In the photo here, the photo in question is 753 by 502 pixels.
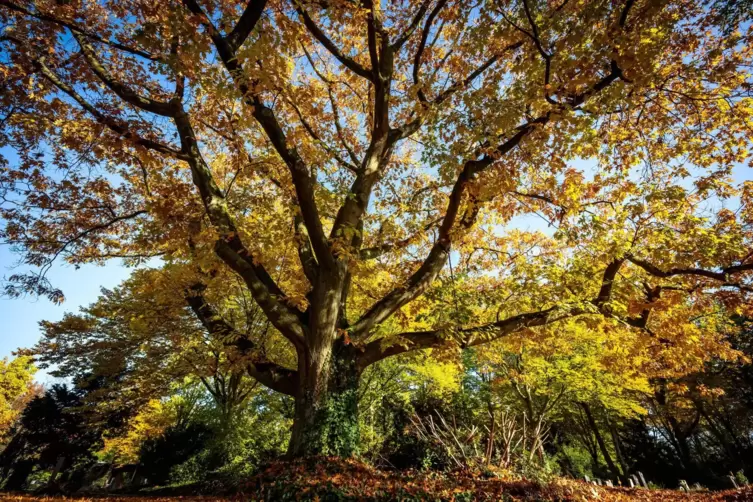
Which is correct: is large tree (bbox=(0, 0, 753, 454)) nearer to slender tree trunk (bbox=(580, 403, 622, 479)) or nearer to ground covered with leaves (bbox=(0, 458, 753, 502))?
ground covered with leaves (bbox=(0, 458, 753, 502))

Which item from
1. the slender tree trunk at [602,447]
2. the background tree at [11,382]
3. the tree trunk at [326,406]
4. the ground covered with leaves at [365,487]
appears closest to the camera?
the ground covered with leaves at [365,487]

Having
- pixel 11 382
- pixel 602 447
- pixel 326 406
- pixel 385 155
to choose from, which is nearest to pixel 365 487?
pixel 326 406

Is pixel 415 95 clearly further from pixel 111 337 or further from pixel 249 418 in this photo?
pixel 249 418

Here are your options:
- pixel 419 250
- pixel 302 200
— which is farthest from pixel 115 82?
pixel 419 250

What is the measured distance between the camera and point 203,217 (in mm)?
6215

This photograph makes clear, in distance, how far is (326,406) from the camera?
5457 millimetres

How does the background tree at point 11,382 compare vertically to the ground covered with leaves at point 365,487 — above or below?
above

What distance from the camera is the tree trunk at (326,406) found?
5.25m

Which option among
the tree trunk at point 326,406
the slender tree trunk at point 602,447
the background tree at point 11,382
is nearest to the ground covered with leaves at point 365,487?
the tree trunk at point 326,406

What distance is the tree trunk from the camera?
5.25 m

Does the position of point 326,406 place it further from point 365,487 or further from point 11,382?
point 11,382

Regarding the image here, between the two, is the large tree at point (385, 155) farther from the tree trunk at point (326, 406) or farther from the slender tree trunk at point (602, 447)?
the slender tree trunk at point (602, 447)

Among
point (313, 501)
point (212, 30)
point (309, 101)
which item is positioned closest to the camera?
point (313, 501)

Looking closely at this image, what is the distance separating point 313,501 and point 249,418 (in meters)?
16.0
